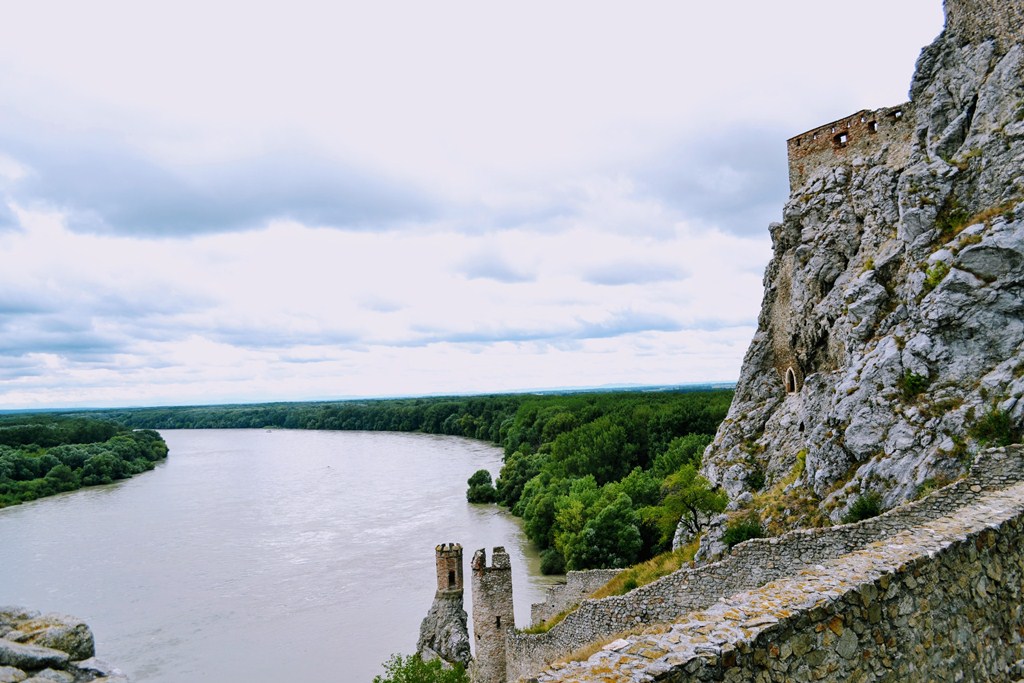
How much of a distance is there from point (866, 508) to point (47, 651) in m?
23.2

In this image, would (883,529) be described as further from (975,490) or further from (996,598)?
(996,598)

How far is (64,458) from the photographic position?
7550 centimetres

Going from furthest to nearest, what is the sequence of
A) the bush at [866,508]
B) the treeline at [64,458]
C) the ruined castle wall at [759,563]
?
the treeline at [64,458] < the bush at [866,508] < the ruined castle wall at [759,563]

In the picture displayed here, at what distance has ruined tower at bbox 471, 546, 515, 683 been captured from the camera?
60.2 feet

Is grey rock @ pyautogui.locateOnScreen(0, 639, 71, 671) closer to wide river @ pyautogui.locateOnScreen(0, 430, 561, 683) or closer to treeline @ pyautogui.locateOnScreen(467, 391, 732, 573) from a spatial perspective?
wide river @ pyautogui.locateOnScreen(0, 430, 561, 683)

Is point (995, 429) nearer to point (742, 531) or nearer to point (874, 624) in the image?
point (742, 531)

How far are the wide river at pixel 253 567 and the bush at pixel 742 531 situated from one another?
14.1 meters

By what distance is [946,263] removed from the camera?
1250 centimetres

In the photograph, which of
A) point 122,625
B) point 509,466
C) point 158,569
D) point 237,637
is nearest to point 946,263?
point 237,637

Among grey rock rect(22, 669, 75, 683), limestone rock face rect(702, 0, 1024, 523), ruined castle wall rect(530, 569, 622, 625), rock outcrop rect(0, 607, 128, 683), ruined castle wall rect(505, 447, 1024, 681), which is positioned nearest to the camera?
ruined castle wall rect(505, 447, 1024, 681)

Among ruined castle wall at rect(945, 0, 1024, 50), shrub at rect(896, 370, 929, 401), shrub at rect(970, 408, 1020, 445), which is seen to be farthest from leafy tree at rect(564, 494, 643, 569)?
ruined castle wall at rect(945, 0, 1024, 50)

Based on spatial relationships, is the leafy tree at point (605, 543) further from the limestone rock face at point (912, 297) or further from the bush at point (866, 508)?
the bush at point (866, 508)

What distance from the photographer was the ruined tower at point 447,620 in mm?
21078

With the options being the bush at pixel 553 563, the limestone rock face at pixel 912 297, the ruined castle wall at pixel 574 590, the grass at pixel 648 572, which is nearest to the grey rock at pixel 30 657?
the ruined castle wall at pixel 574 590
